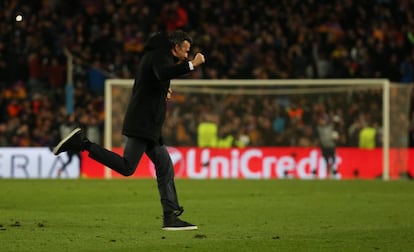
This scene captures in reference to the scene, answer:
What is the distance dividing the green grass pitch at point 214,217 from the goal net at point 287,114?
187 inches

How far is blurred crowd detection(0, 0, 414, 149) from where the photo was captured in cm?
2802

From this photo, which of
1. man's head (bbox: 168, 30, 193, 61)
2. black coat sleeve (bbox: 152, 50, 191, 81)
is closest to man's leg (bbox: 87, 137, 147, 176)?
black coat sleeve (bbox: 152, 50, 191, 81)

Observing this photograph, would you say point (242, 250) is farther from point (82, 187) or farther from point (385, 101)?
point (385, 101)

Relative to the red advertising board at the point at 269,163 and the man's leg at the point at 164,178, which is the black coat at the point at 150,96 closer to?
the man's leg at the point at 164,178

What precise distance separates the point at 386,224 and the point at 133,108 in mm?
3355

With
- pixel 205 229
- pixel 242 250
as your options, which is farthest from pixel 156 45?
pixel 242 250

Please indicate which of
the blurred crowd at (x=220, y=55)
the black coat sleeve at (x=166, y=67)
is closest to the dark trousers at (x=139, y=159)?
the black coat sleeve at (x=166, y=67)

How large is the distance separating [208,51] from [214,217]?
18.4 metres

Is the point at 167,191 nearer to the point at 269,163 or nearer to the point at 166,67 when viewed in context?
the point at 166,67

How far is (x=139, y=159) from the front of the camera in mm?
12016

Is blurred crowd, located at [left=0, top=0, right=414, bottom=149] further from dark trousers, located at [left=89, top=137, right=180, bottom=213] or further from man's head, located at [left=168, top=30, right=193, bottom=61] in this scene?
man's head, located at [left=168, top=30, right=193, bottom=61]

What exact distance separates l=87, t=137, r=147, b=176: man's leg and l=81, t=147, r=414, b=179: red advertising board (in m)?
15.2

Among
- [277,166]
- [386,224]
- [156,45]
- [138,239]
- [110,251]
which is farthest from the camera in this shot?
[277,166]

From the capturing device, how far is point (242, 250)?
9.86 meters
